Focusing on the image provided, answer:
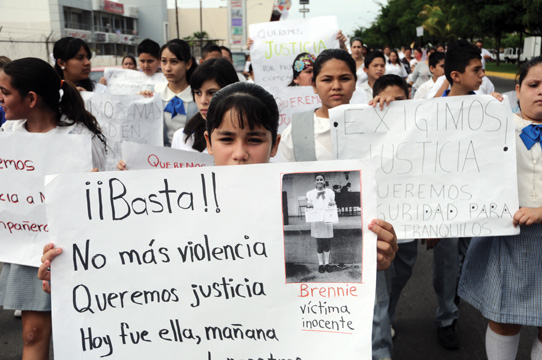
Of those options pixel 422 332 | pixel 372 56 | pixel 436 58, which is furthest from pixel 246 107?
pixel 436 58

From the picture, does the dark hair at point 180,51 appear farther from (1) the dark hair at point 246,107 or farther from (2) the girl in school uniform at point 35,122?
(1) the dark hair at point 246,107

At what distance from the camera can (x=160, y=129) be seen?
4.44 meters

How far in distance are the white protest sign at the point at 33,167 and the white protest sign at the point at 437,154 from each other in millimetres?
1217

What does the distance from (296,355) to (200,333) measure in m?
0.29

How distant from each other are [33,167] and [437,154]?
6.25 feet

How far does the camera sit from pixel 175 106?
14.4 feet

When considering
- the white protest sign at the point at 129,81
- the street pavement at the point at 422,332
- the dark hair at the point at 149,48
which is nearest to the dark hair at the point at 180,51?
the dark hair at the point at 149,48

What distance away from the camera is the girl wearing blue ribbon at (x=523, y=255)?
2.60 m

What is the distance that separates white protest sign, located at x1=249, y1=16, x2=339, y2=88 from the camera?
5621 mm

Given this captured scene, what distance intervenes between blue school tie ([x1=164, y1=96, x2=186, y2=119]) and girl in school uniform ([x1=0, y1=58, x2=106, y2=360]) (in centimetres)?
142

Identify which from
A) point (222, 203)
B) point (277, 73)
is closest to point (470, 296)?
point (222, 203)

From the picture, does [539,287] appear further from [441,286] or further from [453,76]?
[453,76]

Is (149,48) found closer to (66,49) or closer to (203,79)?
(66,49)

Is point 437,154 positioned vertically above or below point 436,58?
below
